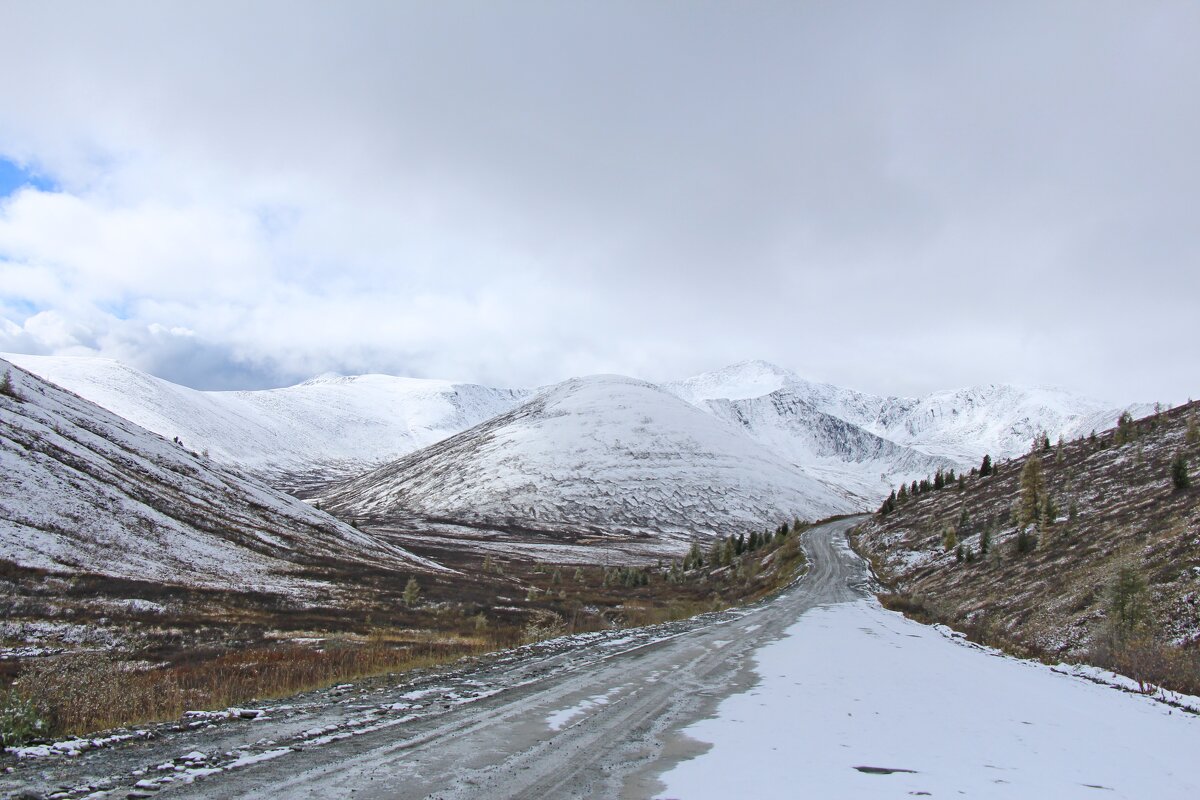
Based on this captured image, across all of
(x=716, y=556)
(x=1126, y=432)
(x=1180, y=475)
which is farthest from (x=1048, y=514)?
(x=716, y=556)

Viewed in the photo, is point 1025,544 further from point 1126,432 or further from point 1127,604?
A: point 1126,432

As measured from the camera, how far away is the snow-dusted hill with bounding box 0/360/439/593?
41.7m

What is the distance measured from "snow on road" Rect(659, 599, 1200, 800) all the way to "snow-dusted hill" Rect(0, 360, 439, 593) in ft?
141

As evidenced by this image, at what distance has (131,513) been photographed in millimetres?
49125

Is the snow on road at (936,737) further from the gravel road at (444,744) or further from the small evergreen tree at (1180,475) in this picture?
the small evergreen tree at (1180,475)

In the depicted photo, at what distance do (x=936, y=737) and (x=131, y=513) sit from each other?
190 feet

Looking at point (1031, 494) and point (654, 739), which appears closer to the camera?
point (654, 739)

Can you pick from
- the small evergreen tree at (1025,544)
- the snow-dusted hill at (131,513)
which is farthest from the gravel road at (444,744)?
the snow-dusted hill at (131,513)

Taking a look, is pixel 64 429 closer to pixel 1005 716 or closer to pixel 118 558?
pixel 118 558

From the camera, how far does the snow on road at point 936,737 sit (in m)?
7.29

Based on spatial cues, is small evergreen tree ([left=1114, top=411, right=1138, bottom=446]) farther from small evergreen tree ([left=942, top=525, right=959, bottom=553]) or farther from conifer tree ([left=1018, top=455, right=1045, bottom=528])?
small evergreen tree ([left=942, top=525, right=959, bottom=553])

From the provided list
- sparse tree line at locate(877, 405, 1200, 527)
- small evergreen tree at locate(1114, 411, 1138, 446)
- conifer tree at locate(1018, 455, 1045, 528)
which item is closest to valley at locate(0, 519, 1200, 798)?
sparse tree line at locate(877, 405, 1200, 527)

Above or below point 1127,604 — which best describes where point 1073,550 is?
above

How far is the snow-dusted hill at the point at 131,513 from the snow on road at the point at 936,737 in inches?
1686
